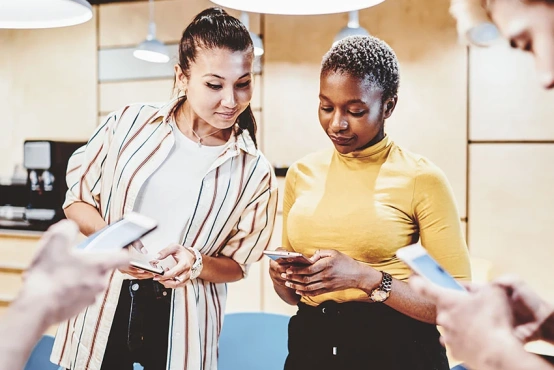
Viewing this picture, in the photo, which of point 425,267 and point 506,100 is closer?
point 425,267

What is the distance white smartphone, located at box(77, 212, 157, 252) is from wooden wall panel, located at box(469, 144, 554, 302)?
2880 millimetres

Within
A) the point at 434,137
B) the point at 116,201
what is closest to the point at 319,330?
the point at 116,201

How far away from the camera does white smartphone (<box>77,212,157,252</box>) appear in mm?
924

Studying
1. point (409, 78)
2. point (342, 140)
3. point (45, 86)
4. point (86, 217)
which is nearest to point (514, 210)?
point (409, 78)

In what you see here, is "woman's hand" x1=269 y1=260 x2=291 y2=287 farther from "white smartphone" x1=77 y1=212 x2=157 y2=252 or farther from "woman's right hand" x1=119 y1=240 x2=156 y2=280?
"white smartphone" x1=77 y1=212 x2=157 y2=252

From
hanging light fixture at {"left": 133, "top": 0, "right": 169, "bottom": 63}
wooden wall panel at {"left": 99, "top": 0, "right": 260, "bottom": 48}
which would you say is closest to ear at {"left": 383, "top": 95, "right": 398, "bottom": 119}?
hanging light fixture at {"left": 133, "top": 0, "right": 169, "bottom": 63}

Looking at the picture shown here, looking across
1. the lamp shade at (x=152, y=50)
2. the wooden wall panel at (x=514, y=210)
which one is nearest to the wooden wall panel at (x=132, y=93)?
the lamp shade at (x=152, y=50)

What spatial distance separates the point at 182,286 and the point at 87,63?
11.6 feet

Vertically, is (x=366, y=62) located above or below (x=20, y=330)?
above

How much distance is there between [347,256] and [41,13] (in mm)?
1033

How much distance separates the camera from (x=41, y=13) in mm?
1416

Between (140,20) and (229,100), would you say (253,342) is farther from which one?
(140,20)

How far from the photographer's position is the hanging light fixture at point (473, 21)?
86cm

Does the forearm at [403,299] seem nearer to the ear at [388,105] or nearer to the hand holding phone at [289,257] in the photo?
the hand holding phone at [289,257]
